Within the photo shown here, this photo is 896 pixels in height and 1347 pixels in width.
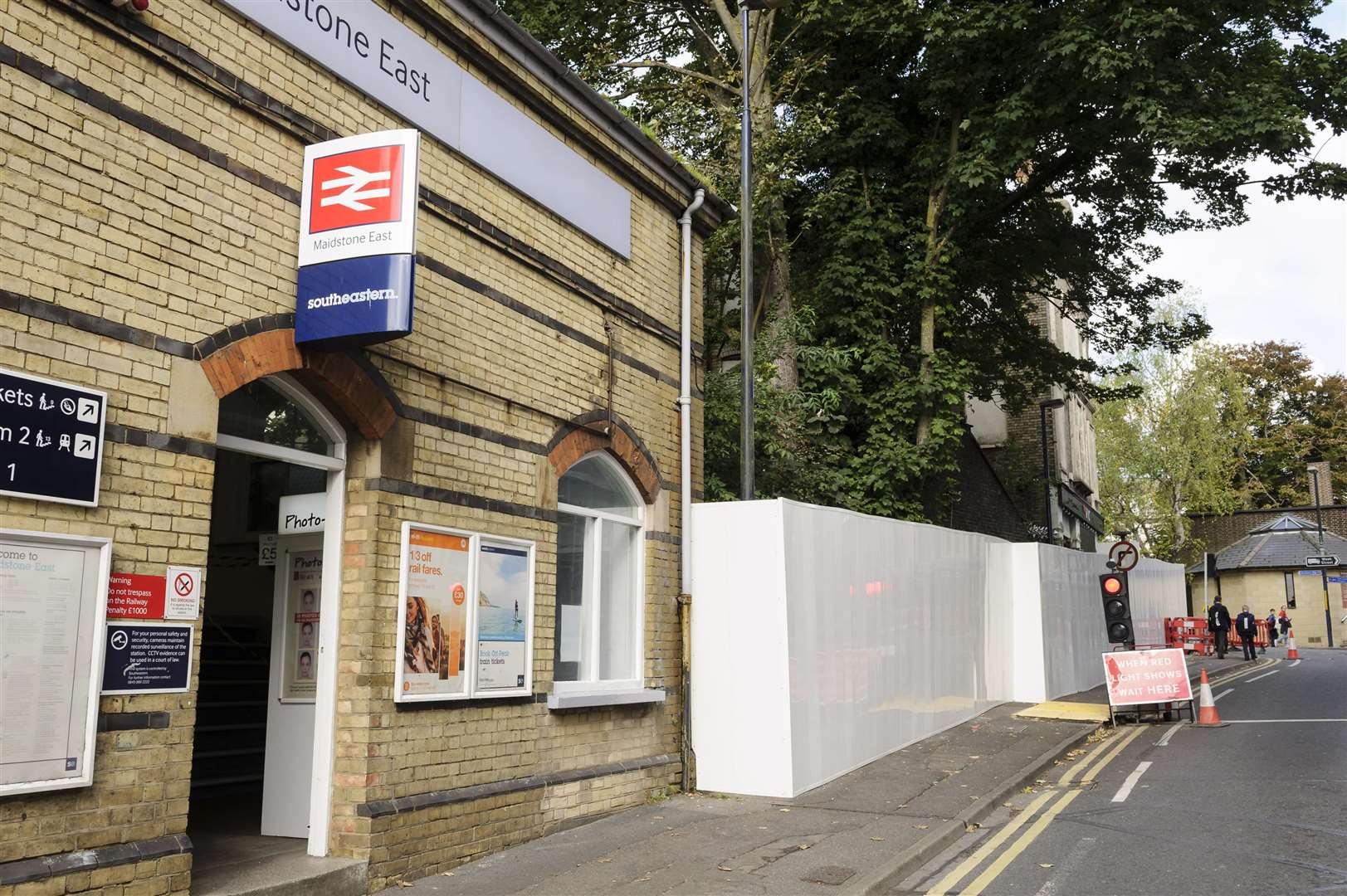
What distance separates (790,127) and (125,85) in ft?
44.4

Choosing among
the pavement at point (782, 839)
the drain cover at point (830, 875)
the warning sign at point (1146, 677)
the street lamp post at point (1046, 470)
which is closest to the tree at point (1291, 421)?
the street lamp post at point (1046, 470)

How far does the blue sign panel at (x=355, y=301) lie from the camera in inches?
254

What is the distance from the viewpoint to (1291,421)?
60.0 metres

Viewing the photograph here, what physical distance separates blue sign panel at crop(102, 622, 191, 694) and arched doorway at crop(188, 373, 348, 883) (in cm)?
123

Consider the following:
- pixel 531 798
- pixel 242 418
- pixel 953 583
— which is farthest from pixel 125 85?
pixel 953 583

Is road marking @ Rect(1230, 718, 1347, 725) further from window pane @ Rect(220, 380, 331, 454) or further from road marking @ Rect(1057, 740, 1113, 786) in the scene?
window pane @ Rect(220, 380, 331, 454)

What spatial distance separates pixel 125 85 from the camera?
584 cm

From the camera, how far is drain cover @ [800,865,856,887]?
732 cm

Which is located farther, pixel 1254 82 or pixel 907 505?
pixel 907 505

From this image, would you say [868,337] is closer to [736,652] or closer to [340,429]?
[736,652]

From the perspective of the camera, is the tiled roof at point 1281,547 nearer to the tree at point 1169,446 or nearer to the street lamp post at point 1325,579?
the street lamp post at point 1325,579

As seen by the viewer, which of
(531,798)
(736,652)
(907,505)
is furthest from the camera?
(907,505)

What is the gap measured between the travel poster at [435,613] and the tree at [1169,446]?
40691 mm

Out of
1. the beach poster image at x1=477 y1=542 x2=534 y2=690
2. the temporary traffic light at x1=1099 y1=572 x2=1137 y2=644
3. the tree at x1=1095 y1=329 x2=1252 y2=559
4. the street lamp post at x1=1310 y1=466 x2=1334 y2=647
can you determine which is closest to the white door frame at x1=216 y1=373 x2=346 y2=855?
the beach poster image at x1=477 y1=542 x2=534 y2=690
